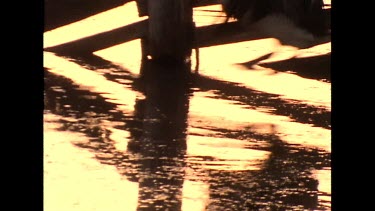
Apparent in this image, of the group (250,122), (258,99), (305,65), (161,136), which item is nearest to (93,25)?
(305,65)

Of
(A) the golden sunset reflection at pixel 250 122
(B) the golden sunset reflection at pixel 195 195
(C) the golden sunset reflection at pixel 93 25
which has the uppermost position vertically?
(C) the golden sunset reflection at pixel 93 25

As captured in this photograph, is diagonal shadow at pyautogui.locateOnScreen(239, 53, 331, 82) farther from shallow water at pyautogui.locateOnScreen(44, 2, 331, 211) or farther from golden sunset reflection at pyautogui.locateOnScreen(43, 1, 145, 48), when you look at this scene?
golden sunset reflection at pyautogui.locateOnScreen(43, 1, 145, 48)

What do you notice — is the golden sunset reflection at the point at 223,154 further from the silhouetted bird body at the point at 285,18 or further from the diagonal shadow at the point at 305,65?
the silhouetted bird body at the point at 285,18

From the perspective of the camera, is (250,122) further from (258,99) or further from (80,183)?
(80,183)

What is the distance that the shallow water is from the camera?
5.68 metres

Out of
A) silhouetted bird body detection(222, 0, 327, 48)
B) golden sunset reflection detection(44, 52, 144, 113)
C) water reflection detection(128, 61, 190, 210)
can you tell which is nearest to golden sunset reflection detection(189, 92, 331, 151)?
water reflection detection(128, 61, 190, 210)

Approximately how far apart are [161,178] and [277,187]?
0.67 meters

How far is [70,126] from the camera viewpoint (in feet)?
24.5

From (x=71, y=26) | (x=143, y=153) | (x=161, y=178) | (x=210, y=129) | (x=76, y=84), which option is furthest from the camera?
(x=71, y=26)

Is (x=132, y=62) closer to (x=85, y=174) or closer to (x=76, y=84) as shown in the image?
(x=76, y=84)

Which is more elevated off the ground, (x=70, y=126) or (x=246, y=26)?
(x=246, y=26)

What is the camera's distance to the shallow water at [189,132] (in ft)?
18.6

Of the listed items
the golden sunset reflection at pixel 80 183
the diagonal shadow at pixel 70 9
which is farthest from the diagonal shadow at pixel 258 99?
the diagonal shadow at pixel 70 9
